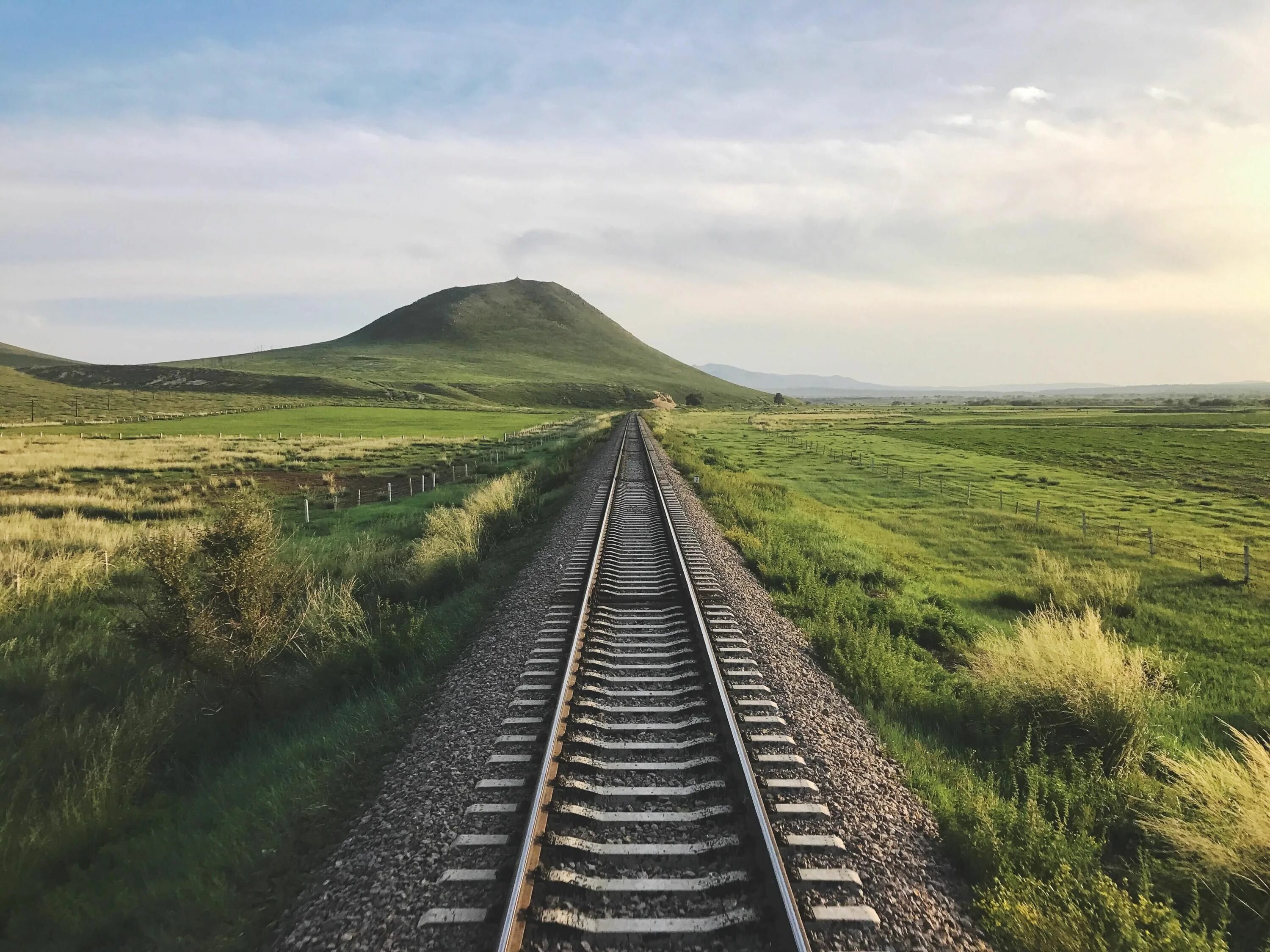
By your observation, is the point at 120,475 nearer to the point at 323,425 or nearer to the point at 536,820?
the point at 536,820

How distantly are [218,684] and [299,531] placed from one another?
43.0 feet

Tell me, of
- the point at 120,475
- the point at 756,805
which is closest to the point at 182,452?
the point at 120,475

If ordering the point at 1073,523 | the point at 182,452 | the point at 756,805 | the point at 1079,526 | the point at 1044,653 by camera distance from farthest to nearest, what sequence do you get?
the point at 182,452, the point at 1073,523, the point at 1079,526, the point at 1044,653, the point at 756,805

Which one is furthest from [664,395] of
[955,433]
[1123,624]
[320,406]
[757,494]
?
[1123,624]

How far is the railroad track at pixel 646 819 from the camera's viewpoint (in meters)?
3.78

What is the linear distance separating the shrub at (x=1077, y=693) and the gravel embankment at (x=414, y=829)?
530cm

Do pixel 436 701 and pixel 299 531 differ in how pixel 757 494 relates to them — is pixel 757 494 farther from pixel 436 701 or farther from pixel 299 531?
pixel 436 701

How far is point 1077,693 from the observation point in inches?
261

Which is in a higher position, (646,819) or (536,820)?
(536,820)

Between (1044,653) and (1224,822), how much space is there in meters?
3.00

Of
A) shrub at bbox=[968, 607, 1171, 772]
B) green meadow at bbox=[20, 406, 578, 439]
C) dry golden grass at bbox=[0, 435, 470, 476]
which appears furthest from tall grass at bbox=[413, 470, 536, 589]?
green meadow at bbox=[20, 406, 578, 439]

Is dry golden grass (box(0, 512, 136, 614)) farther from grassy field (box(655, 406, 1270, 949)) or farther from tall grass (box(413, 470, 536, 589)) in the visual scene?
grassy field (box(655, 406, 1270, 949))

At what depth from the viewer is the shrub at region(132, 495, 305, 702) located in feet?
26.3

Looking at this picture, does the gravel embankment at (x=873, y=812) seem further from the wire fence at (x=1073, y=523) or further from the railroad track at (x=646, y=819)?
the wire fence at (x=1073, y=523)
